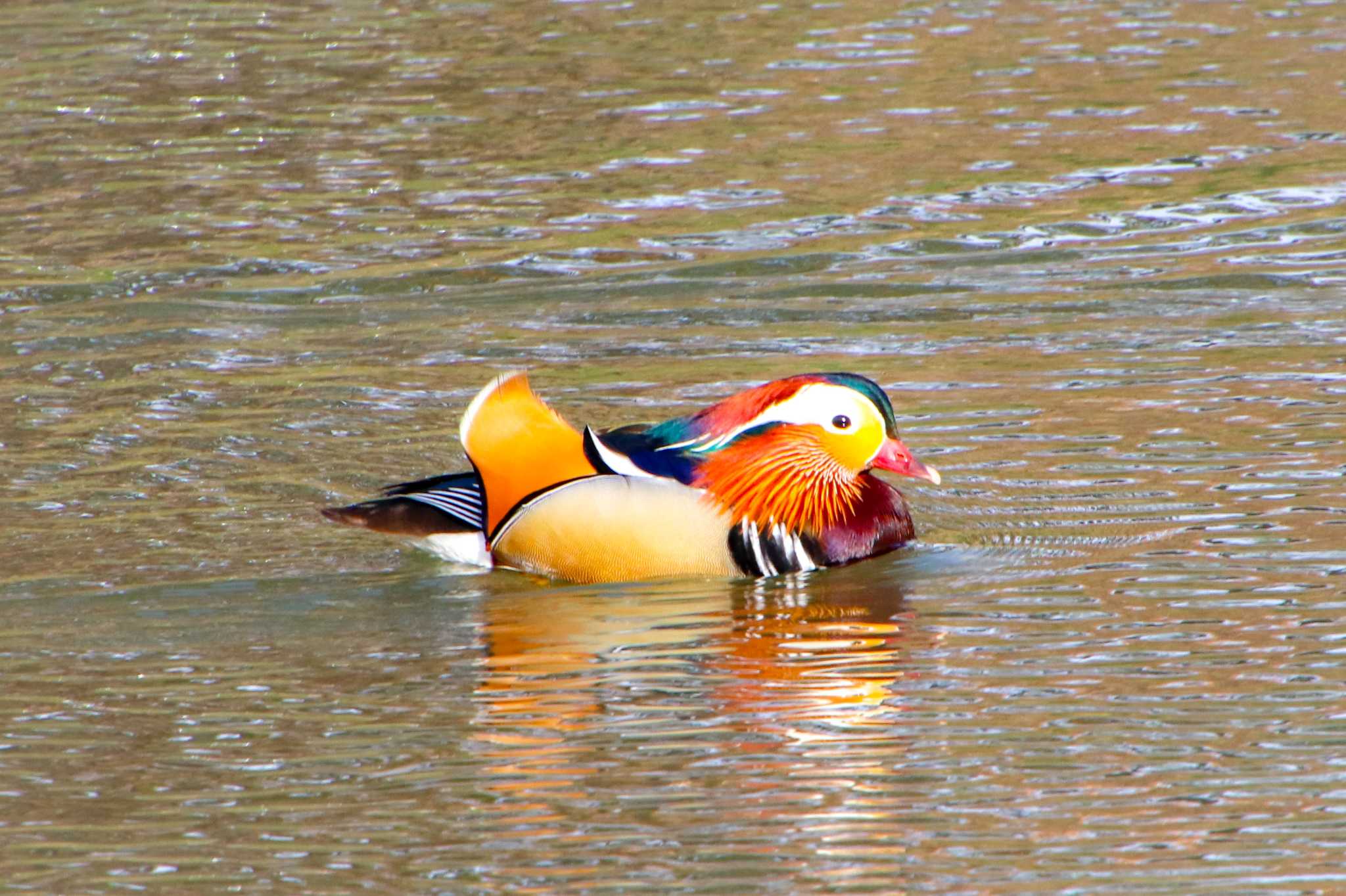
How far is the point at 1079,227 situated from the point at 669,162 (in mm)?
2764

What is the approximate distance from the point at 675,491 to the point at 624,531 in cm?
24

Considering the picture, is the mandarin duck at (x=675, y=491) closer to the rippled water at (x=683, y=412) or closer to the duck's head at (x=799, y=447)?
the duck's head at (x=799, y=447)

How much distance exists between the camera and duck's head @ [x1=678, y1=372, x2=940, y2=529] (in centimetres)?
769

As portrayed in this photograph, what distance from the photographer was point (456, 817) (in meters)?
5.44

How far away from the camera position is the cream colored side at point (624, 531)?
7.52m

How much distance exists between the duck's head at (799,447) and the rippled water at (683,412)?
313mm

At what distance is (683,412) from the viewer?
9.38m

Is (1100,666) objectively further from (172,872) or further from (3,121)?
(3,121)

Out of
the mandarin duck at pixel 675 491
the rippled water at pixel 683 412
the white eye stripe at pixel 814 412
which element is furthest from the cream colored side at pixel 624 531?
the white eye stripe at pixel 814 412

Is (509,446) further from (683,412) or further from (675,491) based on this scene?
(683,412)

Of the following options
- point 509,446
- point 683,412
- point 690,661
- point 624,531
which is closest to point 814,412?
point 624,531

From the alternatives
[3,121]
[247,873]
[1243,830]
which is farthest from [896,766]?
[3,121]

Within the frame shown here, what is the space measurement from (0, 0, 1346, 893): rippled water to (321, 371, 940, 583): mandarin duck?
14 centimetres

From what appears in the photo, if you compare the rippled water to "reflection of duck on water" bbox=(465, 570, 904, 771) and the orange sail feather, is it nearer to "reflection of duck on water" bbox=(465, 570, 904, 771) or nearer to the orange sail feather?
"reflection of duck on water" bbox=(465, 570, 904, 771)
